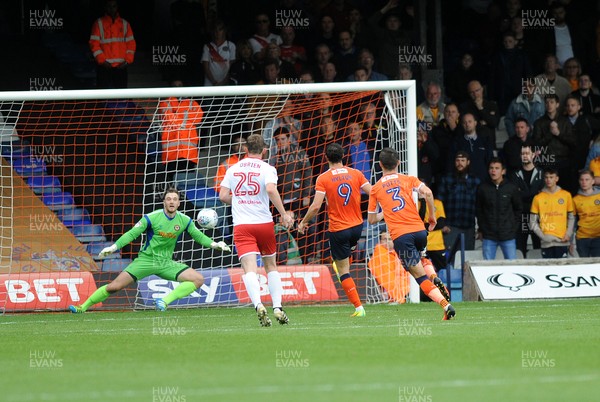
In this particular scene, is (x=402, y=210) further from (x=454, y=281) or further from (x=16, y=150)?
(x=16, y=150)

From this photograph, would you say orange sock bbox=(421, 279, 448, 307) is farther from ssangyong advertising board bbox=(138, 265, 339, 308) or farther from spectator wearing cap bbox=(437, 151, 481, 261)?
spectator wearing cap bbox=(437, 151, 481, 261)

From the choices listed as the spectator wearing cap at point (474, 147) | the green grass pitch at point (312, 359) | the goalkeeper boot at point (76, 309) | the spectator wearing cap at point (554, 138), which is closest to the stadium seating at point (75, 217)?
the goalkeeper boot at point (76, 309)

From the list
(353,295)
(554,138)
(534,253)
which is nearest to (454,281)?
(534,253)

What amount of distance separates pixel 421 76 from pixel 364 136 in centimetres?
231

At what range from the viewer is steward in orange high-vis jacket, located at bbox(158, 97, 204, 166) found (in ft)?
59.1

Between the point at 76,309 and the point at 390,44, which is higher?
the point at 390,44

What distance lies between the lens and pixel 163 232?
1609 cm

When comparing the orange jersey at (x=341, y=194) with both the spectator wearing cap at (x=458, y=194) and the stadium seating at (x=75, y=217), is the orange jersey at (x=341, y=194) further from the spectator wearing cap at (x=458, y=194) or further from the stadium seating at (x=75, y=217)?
the stadium seating at (x=75, y=217)

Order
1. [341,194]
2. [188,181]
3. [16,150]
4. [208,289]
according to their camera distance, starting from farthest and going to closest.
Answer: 1. [16,150]
2. [188,181]
3. [208,289]
4. [341,194]

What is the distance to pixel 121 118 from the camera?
20.0 meters

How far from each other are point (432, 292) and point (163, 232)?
15.6 ft

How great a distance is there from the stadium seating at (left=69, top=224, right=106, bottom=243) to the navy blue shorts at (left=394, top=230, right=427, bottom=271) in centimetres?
670

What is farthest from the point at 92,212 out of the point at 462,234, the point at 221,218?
the point at 462,234

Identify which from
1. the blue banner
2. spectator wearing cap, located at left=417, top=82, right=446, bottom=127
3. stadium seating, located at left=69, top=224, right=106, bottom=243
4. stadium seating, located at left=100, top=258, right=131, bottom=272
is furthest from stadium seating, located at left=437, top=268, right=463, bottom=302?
stadium seating, located at left=69, top=224, right=106, bottom=243
